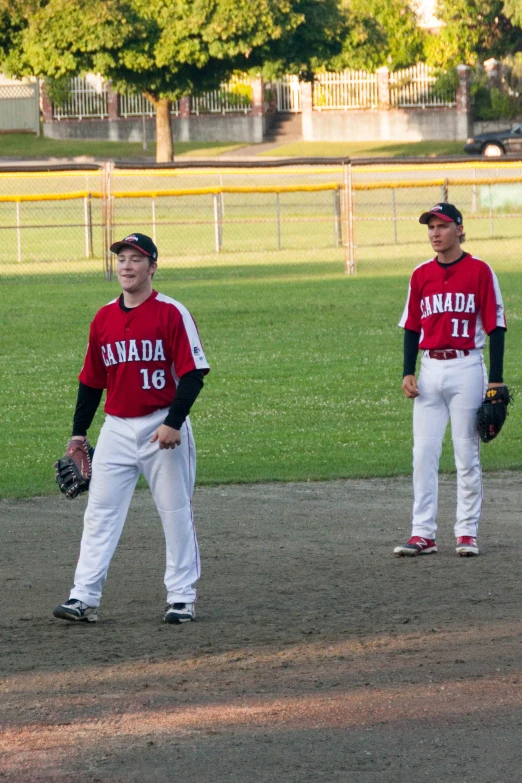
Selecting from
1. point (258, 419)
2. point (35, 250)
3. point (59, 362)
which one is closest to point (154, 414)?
point (258, 419)

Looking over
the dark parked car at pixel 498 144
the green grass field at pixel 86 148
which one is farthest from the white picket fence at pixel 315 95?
the dark parked car at pixel 498 144

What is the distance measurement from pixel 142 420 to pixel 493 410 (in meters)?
2.07

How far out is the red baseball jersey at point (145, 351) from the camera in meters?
5.36

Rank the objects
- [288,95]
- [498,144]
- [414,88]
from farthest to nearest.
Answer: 1. [288,95]
2. [414,88]
3. [498,144]

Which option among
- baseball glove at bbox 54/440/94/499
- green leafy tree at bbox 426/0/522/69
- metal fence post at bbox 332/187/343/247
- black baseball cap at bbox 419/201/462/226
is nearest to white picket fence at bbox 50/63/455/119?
green leafy tree at bbox 426/0/522/69

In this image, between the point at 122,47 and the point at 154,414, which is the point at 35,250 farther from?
the point at 154,414

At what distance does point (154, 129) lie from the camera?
53281 mm

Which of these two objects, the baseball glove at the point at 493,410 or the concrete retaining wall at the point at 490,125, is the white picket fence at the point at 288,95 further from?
the baseball glove at the point at 493,410

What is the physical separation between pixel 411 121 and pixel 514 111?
4677 mm

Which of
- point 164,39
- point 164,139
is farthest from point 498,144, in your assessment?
point 164,39

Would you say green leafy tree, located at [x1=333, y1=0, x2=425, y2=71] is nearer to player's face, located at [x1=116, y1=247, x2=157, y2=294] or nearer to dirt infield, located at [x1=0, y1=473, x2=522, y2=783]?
dirt infield, located at [x1=0, y1=473, x2=522, y2=783]

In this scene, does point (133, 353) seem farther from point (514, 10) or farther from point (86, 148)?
point (514, 10)

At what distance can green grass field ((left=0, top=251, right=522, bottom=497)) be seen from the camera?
9.74 metres

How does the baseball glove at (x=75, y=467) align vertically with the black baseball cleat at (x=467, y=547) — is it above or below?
above
